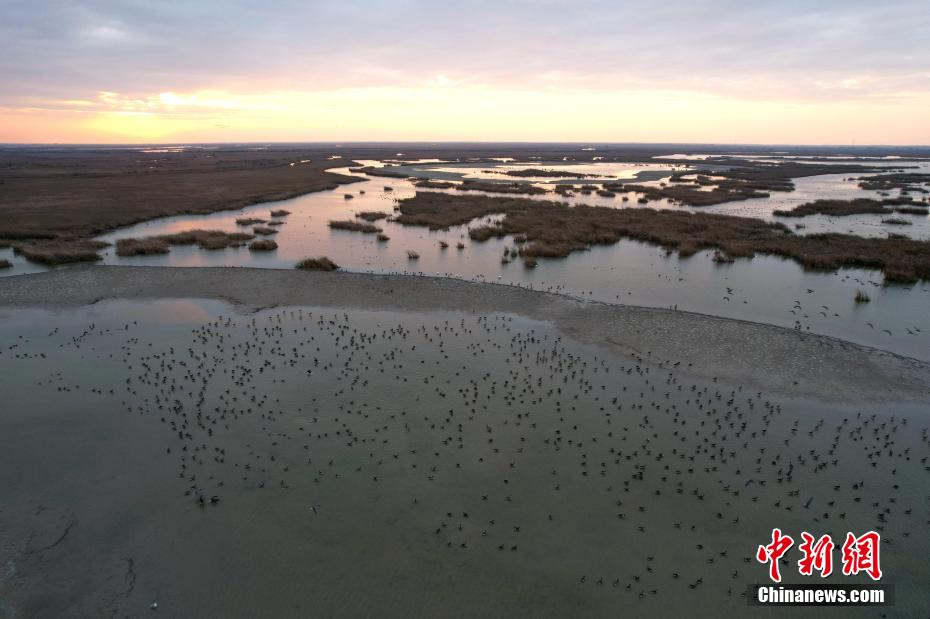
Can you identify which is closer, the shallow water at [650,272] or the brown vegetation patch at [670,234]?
the shallow water at [650,272]

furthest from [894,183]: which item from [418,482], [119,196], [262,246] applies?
[119,196]

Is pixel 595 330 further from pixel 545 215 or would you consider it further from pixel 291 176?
pixel 291 176

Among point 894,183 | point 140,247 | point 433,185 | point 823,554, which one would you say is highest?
point 894,183

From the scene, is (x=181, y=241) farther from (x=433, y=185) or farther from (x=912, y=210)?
(x=912, y=210)

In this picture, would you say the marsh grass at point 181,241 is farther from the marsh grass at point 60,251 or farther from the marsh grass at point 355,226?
the marsh grass at point 355,226

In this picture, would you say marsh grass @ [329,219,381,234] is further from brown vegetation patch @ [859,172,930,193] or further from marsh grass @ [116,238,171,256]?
brown vegetation patch @ [859,172,930,193]

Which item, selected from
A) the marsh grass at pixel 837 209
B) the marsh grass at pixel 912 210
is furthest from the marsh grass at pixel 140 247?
the marsh grass at pixel 912 210

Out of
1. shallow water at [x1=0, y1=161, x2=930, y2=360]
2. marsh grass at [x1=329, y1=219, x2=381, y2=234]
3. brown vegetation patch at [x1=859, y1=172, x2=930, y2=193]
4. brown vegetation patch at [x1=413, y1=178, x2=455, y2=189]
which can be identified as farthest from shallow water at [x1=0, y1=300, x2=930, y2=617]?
brown vegetation patch at [x1=859, y1=172, x2=930, y2=193]
